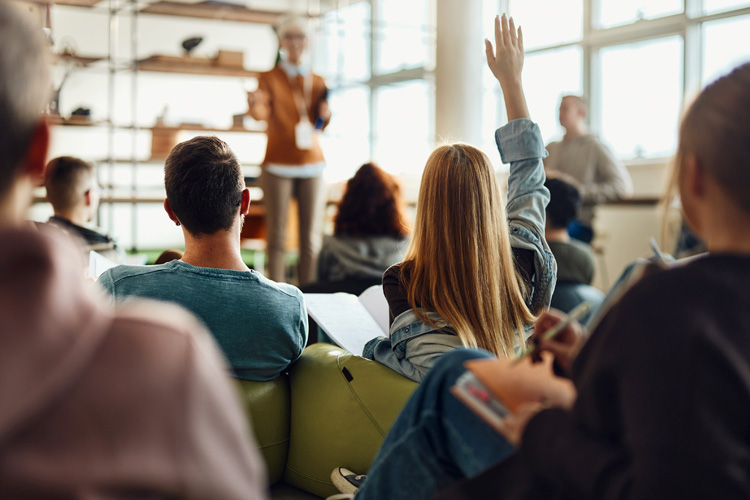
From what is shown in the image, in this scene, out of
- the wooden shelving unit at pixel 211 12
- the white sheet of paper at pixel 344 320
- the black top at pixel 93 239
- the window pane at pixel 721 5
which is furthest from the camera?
the wooden shelving unit at pixel 211 12

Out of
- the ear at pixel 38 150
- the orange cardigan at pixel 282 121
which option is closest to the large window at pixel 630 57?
the orange cardigan at pixel 282 121

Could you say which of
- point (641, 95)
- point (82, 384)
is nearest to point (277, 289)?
point (82, 384)

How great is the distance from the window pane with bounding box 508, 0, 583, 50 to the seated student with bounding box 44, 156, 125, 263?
16.0ft

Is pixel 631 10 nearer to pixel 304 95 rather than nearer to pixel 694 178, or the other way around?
pixel 304 95

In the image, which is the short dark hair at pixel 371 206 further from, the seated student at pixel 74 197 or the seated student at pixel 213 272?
the seated student at pixel 213 272

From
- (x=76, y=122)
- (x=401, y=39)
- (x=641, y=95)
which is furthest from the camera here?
(x=401, y=39)

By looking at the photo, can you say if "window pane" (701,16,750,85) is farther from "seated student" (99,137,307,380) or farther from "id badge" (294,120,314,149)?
"seated student" (99,137,307,380)

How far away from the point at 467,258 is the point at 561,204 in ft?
5.14

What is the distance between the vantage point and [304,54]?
4.76m

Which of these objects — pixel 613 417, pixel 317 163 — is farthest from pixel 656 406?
pixel 317 163

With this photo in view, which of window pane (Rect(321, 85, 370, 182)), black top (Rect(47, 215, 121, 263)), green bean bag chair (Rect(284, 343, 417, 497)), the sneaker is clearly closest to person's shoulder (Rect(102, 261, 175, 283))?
green bean bag chair (Rect(284, 343, 417, 497))

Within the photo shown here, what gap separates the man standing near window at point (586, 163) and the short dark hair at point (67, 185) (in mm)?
A: 3247

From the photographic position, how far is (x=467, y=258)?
167 cm

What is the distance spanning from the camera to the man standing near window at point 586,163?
5234 millimetres
